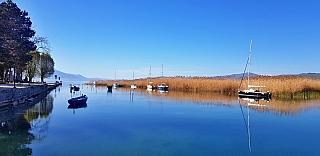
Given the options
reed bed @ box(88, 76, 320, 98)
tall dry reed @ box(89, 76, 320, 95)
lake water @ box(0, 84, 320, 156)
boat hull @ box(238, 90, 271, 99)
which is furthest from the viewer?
tall dry reed @ box(89, 76, 320, 95)

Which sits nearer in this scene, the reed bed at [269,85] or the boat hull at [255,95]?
the boat hull at [255,95]

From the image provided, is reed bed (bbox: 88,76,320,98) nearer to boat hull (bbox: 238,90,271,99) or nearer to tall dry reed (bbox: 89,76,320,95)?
tall dry reed (bbox: 89,76,320,95)

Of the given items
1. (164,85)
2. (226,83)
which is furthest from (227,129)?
(164,85)

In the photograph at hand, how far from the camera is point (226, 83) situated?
1416 inches

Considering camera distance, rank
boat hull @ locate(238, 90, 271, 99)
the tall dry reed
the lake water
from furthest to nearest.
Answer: the tall dry reed
boat hull @ locate(238, 90, 271, 99)
the lake water

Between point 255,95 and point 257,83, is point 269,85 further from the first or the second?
point 255,95

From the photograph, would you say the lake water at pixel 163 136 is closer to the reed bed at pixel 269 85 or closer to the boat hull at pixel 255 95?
the boat hull at pixel 255 95

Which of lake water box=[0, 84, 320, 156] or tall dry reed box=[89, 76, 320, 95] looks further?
tall dry reed box=[89, 76, 320, 95]

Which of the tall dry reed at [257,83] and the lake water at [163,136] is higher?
the tall dry reed at [257,83]

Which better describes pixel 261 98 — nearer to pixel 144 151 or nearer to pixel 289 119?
pixel 289 119

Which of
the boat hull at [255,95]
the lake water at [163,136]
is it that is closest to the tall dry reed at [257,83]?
the boat hull at [255,95]

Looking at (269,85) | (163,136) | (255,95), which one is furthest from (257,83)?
(163,136)

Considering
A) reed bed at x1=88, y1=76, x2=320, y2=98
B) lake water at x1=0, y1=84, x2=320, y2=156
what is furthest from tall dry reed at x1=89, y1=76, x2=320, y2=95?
lake water at x1=0, y1=84, x2=320, y2=156

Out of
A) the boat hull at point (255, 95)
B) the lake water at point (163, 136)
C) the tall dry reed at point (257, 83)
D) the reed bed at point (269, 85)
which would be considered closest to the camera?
the lake water at point (163, 136)
